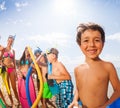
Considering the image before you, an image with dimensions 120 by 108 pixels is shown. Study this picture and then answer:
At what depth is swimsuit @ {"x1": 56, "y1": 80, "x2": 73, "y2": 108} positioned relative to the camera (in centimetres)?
211

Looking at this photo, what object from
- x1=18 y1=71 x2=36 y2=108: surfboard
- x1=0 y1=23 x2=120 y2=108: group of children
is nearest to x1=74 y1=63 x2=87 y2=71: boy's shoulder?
x1=0 y1=23 x2=120 y2=108: group of children

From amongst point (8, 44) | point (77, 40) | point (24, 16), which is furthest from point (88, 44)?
point (8, 44)

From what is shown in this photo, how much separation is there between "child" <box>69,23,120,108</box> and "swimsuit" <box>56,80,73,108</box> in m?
0.10

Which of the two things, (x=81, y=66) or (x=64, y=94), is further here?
(x=64, y=94)

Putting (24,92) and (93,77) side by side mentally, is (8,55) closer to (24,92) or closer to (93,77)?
(24,92)

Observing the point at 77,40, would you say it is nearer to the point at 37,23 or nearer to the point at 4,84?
the point at 37,23

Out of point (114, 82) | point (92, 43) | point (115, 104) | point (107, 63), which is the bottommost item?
point (115, 104)

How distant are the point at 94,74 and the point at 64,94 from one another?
0.96ft

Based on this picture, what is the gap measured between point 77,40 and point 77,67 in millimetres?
153

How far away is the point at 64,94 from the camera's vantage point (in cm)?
215

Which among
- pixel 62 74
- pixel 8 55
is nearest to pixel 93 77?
pixel 62 74

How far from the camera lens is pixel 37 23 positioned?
2.28 m

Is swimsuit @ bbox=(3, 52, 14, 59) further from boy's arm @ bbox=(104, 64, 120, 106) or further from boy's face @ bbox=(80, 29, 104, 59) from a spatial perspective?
boy's arm @ bbox=(104, 64, 120, 106)

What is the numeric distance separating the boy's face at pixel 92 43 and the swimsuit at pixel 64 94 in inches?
9.7
